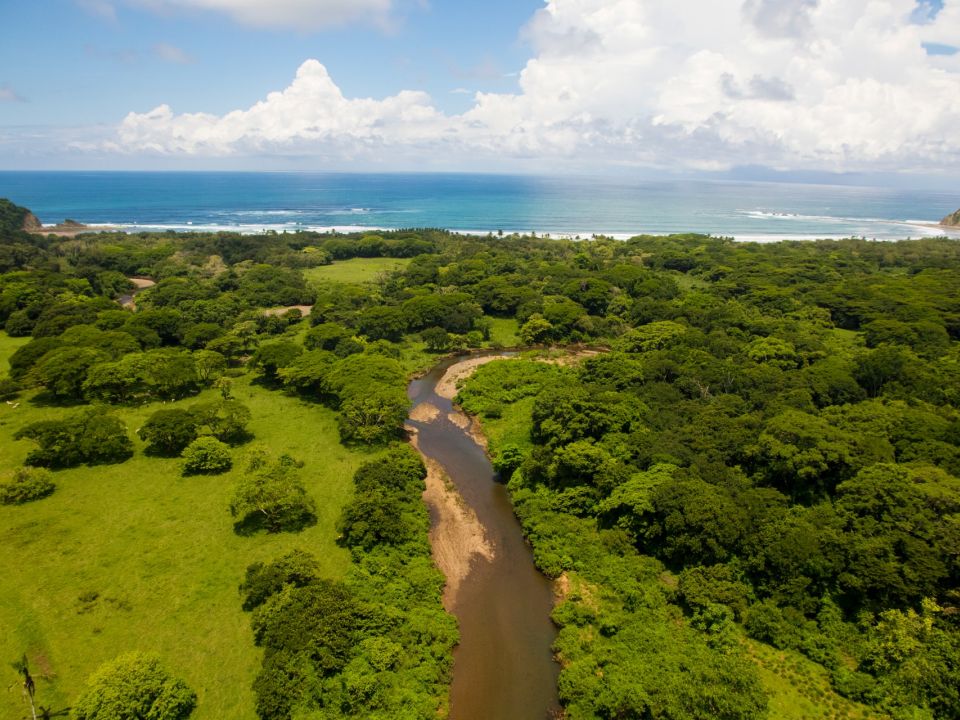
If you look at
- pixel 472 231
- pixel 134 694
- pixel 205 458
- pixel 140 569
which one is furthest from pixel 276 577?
pixel 472 231

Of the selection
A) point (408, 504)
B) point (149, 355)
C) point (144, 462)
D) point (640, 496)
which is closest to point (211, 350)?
point (149, 355)

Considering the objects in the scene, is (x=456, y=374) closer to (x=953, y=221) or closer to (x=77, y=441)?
(x=77, y=441)

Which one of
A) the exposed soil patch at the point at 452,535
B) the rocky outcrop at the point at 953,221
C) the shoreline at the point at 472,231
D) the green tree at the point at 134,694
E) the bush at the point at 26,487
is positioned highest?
the rocky outcrop at the point at 953,221

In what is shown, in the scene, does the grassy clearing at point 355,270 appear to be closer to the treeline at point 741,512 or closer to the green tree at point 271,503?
the treeline at point 741,512

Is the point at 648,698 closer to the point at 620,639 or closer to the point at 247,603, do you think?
the point at 620,639

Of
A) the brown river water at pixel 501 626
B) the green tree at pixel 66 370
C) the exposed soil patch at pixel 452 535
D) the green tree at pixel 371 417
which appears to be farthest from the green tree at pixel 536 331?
the green tree at pixel 66 370

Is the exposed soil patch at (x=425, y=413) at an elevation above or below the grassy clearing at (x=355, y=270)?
below
